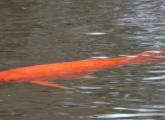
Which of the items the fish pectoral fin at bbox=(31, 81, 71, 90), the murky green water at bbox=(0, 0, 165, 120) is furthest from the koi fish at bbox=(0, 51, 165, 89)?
the murky green water at bbox=(0, 0, 165, 120)

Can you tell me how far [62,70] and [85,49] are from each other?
117cm

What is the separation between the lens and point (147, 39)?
349 inches

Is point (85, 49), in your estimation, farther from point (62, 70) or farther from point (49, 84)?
point (49, 84)

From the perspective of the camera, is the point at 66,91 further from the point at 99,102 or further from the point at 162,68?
the point at 162,68

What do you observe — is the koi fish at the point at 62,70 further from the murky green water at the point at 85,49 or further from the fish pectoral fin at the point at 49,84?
the murky green water at the point at 85,49

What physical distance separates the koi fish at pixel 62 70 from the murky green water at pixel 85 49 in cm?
14

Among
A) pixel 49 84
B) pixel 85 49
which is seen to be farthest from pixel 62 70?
pixel 85 49

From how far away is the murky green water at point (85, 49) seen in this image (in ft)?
20.0

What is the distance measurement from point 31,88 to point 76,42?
7.03 feet

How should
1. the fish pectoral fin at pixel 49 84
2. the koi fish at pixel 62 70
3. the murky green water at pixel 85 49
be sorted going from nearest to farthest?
the murky green water at pixel 85 49, the fish pectoral fin at pixel 49 84, the koi fish at pixel 62 70

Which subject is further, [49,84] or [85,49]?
[85,49]

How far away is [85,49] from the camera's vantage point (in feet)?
27.6

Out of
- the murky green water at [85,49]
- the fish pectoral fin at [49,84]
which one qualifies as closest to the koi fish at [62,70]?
the fish pectoral fin at [49,84]

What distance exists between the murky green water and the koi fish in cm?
14
